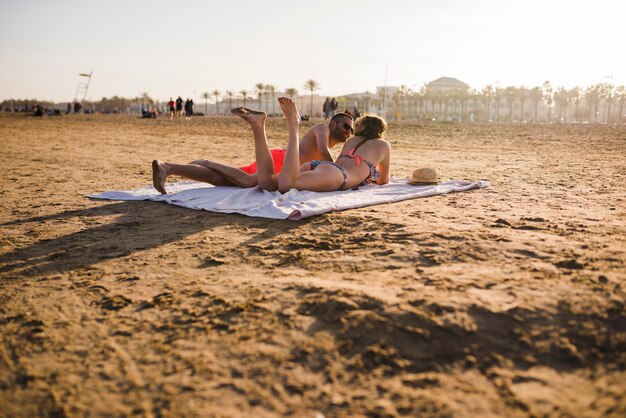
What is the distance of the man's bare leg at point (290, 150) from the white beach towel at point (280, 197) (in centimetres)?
15

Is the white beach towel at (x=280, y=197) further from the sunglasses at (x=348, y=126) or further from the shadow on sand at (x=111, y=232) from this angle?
the sunglasses at (x=348, y=126)

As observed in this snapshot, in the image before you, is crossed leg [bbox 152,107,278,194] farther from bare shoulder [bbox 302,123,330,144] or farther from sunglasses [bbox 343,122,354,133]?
sunglasses [bbox 343,122,354,133]

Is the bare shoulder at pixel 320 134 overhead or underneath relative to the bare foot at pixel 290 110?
underneath

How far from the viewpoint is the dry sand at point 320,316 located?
1.59m

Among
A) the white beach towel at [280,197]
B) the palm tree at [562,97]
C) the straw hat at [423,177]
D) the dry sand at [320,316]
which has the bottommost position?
the dry sand at [320,316]

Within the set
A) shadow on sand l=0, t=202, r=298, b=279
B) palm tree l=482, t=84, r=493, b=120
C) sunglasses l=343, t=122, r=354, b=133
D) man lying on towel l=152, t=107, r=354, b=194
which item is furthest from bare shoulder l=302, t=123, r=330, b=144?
palm tree l=482, t=84, r=493, b=120

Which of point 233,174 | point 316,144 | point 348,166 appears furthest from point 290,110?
point 233,174

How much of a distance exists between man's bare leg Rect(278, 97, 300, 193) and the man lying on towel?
0.24 metres

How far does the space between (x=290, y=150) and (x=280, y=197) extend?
1.48 ft

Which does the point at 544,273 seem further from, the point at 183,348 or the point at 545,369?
the point at 183,348

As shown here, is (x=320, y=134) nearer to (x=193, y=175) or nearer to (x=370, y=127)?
(x=370, y=127)

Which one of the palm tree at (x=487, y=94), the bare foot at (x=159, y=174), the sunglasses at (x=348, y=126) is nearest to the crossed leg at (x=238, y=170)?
the bare foot at (x=159, y=174)

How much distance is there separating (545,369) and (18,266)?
286 centimetres

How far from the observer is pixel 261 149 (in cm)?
468
